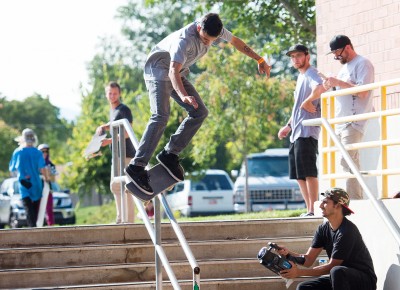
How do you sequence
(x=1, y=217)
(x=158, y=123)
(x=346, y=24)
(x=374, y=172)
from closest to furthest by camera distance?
1. (x=158, y=123)
2. (x=374, y=172)
3. (x=346, y=24)
4. (x=1, y=217)

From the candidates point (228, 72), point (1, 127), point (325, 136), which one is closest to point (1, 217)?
point (228, 72)

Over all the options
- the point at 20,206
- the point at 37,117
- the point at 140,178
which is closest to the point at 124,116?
the point at 140,178

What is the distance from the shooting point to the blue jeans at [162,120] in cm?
952

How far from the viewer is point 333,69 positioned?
1550 centimetres

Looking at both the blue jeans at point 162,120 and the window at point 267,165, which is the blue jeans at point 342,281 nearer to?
the blue jeans at point 162,120

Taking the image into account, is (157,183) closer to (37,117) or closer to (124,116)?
(124,116)

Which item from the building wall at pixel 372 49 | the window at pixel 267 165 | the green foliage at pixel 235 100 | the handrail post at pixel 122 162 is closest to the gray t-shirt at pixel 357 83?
the building wall at pixel 372 49

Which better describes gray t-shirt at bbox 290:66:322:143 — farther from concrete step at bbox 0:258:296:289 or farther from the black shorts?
concrete step at bbox 0:258:296:289

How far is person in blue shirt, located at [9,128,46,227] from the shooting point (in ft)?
47.0

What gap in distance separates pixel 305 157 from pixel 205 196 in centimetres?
2389

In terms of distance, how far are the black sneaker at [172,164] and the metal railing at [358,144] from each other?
1.61 meters

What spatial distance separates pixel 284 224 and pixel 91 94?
1064 inches

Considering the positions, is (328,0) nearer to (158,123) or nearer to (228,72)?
(158,123)

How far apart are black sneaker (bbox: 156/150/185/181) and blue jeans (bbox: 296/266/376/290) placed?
1438 mm
